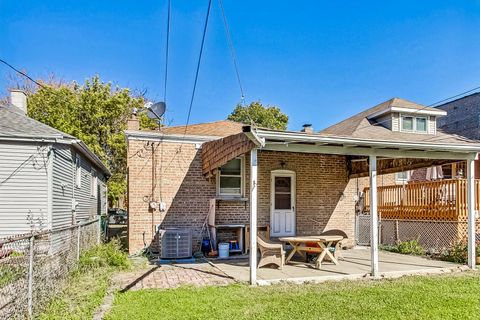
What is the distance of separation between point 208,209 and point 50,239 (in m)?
4.24

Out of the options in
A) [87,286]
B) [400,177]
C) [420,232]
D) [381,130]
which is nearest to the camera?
[87,286]

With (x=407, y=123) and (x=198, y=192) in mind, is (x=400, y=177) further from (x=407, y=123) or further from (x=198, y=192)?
(x=198, y=192)

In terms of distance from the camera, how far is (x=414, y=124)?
16.3 m

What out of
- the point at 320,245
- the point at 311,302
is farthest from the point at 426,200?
the point at 311,302

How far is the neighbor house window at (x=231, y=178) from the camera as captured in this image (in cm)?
1080

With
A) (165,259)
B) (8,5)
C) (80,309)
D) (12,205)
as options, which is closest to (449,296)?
(80,309)

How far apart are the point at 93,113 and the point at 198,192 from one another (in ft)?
42.4

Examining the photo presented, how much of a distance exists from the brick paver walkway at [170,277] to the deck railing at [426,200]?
299 inches

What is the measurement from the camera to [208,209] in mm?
10516

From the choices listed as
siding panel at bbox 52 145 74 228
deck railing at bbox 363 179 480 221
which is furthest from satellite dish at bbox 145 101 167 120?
deck railing at bbox 363 179 480 221

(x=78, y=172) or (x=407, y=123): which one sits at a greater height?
(x=407, y=123)

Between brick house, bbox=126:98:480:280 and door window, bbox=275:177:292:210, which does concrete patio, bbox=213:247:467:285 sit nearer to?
brick house, bbox=126:98:480:280

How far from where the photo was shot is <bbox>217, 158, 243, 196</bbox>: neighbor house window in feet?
35.4

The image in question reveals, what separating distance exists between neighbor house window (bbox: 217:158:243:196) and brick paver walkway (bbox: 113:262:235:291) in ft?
9.96
